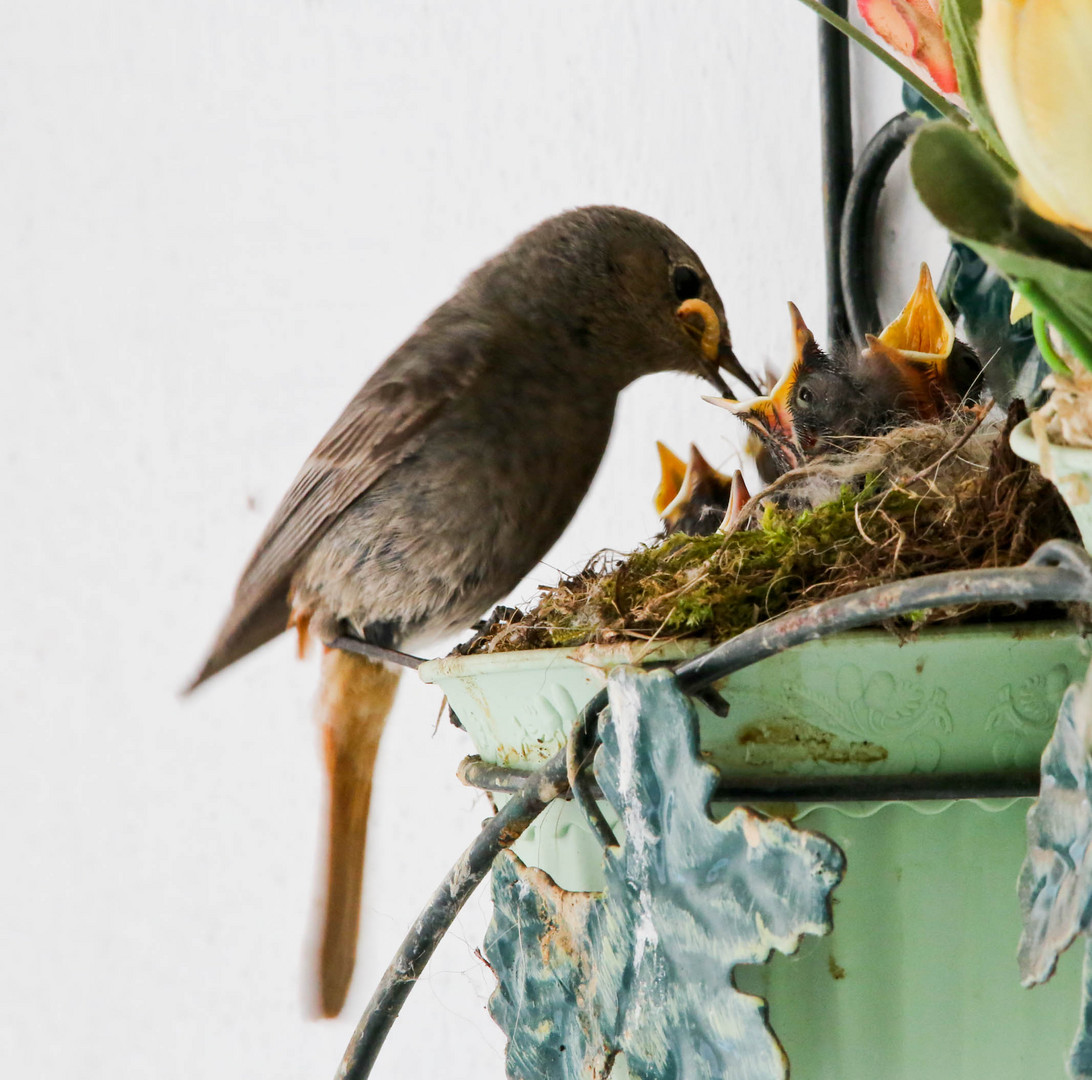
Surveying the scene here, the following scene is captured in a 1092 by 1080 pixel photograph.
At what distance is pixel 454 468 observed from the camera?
1066 millimetres

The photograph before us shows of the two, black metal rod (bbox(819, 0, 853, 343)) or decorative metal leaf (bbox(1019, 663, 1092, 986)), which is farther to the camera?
black metal rod (bbox(819, 0, 853, 343))

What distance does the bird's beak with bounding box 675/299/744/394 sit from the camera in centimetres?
117

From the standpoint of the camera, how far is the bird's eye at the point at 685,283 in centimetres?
119

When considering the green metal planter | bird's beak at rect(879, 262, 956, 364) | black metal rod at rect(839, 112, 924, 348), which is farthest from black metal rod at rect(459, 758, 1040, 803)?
black metal rod at rect(839, 112, 924, 348)

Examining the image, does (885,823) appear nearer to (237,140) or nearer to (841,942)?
(841,942)

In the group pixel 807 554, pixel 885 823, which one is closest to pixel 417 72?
pixel 807 554

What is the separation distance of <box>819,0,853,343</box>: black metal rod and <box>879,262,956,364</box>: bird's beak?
0.17 meters

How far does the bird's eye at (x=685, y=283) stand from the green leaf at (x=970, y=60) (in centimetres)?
69

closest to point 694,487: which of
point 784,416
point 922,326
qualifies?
point 784,416

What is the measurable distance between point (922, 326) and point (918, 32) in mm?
304

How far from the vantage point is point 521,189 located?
1.62 m

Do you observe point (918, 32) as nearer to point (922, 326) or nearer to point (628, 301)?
point (922, 326)

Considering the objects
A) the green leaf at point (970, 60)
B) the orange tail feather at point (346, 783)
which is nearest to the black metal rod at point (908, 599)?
the green leaf at point (970, 60)

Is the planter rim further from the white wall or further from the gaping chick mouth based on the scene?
the white wall
